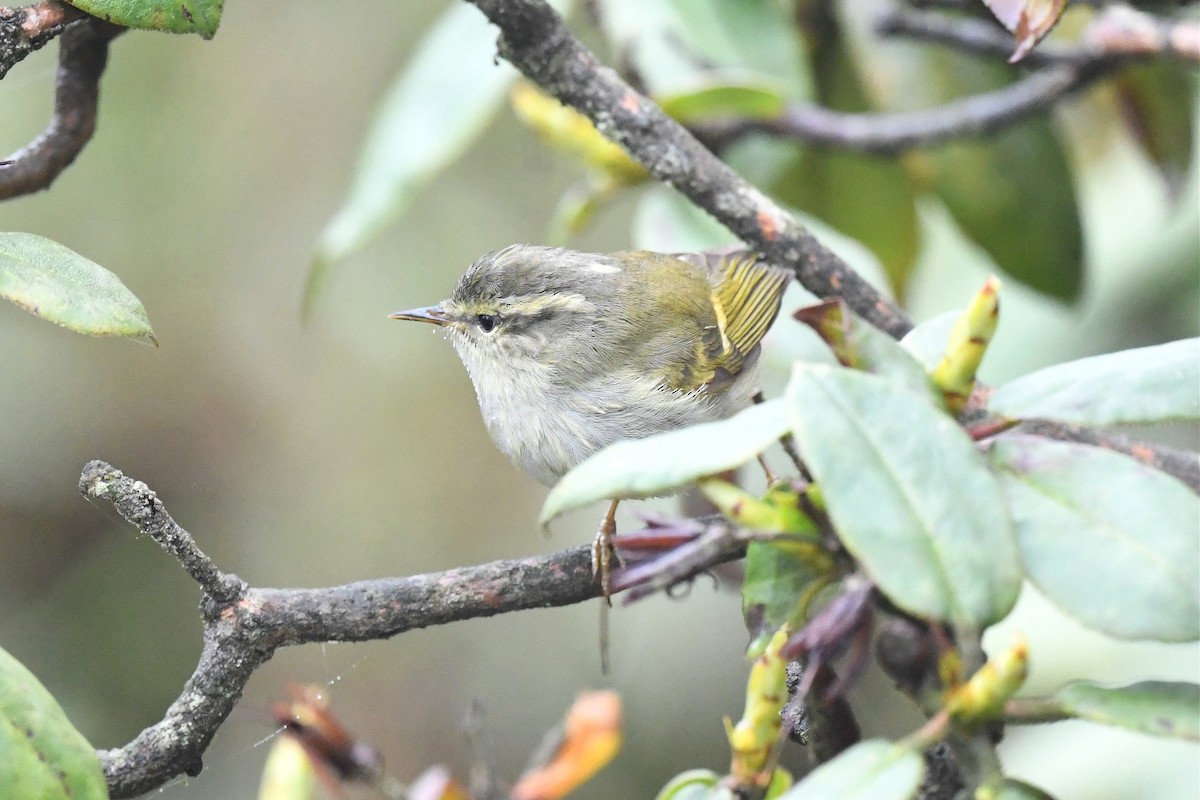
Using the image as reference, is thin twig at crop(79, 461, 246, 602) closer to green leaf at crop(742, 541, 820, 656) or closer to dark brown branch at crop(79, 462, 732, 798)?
dark brown branch at crop(79, 462, 732, 798)

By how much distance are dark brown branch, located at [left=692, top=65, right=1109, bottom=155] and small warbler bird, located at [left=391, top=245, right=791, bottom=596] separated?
0.97ft

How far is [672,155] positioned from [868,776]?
1.20 meters

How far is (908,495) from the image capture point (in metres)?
0.91

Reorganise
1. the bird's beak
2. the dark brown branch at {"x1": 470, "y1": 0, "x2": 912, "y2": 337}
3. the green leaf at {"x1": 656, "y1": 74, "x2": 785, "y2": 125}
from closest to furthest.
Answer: the dark brown branch at {"x1": 470, "y1": 0, "x2": 912, "y2": 337} < the green leaf at {"x1": 656, "y1": 74, "x2": 785, "y2": 125} < the bird's beak

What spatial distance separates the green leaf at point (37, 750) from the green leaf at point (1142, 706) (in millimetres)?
818

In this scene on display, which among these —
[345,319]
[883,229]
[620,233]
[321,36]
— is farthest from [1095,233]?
[321,36]

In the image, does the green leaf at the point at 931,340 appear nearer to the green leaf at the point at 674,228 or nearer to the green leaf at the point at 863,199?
the green leaf at the point at 674,228

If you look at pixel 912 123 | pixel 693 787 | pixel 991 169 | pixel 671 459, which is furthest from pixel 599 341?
pixel 671 459

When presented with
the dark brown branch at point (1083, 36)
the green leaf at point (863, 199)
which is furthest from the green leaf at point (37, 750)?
the green leaf at point (863, 199)

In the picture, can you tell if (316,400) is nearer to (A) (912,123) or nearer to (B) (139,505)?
(A) (912,123)

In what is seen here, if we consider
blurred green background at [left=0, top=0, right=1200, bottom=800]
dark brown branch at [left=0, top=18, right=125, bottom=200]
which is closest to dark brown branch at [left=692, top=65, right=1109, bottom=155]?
blurred green background at [left=0, top=0, right=1200, bottom=800]

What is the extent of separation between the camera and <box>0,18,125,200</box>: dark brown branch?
1.54 meters

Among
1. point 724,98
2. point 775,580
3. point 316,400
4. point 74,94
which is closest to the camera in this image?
point 775,580

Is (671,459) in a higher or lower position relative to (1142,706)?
higher
